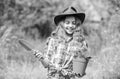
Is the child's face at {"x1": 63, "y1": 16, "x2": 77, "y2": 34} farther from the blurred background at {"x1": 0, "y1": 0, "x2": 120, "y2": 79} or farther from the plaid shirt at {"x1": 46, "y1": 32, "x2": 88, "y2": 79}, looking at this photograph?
the blurred background at {"x1": 0, "y1": 0, "x2": 120, "y2": 79}

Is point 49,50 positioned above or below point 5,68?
above

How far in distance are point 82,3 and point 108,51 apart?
9.35 ft

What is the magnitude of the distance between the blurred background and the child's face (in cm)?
186

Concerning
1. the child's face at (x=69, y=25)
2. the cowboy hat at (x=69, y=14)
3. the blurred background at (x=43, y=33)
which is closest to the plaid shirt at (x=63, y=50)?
the child's face at (x=69, y=25)

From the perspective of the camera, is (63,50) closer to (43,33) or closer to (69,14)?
(69,14)

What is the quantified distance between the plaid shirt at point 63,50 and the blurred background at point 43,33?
5.80 feet

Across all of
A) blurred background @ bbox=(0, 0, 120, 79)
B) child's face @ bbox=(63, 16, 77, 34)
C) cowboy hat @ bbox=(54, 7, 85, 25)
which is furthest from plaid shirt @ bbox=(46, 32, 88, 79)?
blurred background @ bbox=(0, 0, 120, 79)

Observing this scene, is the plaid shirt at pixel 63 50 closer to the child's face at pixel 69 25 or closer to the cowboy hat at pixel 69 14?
the child's face at pixel 69 25

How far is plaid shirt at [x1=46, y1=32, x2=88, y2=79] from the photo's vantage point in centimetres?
379

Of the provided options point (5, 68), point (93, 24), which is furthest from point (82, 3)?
point (5, 68)

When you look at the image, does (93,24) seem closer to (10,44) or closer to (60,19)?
(10,44)

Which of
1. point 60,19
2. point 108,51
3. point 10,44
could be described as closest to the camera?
point 60,19

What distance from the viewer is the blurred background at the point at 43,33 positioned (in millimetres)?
5882

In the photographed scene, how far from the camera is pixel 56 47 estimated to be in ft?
12.7
